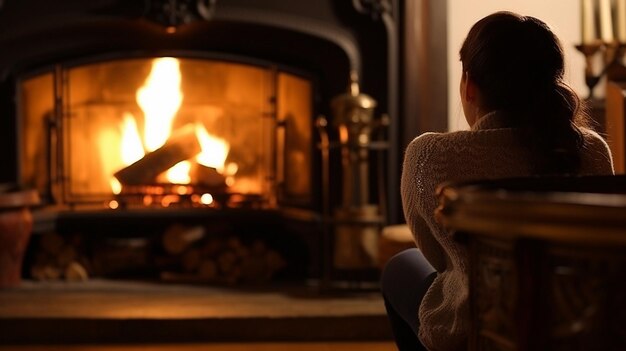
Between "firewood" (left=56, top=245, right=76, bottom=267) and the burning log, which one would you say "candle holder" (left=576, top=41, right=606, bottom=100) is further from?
"firewood" (left=56, top=245, right=76, bottom=267)

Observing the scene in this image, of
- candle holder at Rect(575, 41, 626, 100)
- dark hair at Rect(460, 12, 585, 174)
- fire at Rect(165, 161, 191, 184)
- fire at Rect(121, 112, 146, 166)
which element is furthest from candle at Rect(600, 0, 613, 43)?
dark hair at Rect(460, 12, 585, 174)

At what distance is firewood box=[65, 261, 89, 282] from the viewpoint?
3150mm

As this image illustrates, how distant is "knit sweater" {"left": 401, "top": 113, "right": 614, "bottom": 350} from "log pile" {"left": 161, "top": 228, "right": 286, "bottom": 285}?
5.71 ft

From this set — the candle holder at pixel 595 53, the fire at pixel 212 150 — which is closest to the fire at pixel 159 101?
the fire at pixel 212 150

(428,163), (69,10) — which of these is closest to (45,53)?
(69,10)

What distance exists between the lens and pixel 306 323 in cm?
269

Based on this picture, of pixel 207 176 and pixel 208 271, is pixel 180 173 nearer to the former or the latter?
pixel 207 176

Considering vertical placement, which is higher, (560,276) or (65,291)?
(560,276)

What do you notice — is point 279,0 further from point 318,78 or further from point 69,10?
point 69,10

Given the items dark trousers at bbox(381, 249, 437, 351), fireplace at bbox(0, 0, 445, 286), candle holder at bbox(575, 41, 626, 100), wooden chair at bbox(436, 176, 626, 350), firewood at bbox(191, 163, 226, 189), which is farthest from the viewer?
firewood at bbox(191, 163, 226, 189)

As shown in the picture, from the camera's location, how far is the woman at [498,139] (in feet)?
4.42

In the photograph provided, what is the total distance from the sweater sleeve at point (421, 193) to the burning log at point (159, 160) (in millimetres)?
1665

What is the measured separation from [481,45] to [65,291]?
1.93 metres

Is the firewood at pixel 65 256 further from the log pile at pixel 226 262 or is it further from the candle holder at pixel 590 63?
the candle holder at pixel 590 63
